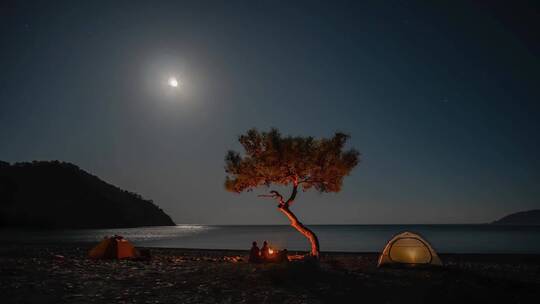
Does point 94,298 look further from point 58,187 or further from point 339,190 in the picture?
point 58,187

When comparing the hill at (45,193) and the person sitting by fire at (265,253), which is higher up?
the hill at (45,193)

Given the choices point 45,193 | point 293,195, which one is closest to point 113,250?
point 293,195

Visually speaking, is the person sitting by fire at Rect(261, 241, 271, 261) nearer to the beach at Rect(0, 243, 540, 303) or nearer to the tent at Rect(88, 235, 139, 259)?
the beach at Rect(0, 243, 540, 303)

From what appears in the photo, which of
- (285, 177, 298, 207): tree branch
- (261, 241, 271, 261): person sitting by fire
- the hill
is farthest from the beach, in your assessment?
the hill

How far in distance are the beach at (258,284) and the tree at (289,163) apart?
814 centimetres

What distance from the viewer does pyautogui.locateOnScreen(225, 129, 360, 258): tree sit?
26.4 m

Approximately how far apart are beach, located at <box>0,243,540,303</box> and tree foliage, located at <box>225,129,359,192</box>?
323 inches

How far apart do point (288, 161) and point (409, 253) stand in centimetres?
933

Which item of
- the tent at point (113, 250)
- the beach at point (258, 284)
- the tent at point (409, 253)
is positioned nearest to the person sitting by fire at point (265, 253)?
the beach at point (258, 284)

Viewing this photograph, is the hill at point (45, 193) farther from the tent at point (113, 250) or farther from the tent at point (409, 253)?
the tent at point (409, 253)

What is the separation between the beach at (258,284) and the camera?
1249 centimetres

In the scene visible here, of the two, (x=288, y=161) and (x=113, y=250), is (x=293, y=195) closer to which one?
(x=288, y=161)

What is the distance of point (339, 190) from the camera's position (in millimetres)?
28812

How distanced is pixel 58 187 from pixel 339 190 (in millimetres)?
188907
